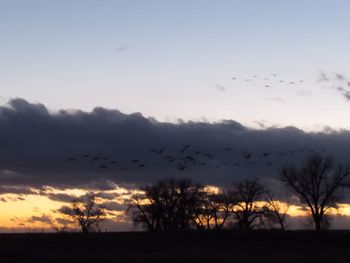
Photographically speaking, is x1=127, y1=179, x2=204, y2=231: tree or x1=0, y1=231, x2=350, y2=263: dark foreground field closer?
x1=0, y1=231, x2=350, y2=263: dark foreground field

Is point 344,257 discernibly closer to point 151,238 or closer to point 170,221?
point 151,238

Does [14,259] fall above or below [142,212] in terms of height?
below

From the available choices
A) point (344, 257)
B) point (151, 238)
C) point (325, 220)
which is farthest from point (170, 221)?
point (344, 257)

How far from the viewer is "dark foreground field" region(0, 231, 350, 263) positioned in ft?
131

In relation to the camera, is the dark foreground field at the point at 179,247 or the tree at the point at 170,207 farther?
the tree at the point at 170,207

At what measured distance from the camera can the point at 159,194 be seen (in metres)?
101

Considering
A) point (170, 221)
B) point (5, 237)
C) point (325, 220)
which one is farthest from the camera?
point (170, 221)

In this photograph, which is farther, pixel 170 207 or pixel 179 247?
pixel 170 207

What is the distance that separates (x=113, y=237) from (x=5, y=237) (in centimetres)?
848

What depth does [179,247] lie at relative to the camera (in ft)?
165

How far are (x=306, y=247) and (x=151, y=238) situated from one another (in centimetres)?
1228

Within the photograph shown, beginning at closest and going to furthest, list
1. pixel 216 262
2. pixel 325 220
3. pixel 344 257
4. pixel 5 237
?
pixel 216 262, pixel 344 257, pixel 5 237, pixel 325 220

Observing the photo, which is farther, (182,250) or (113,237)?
(113,237)

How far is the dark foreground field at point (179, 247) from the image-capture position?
3994 cm
